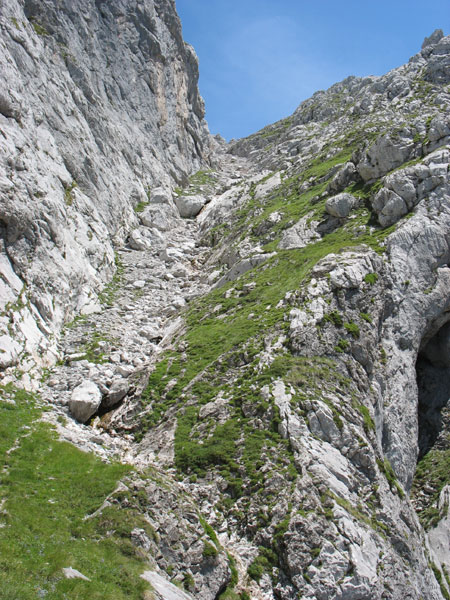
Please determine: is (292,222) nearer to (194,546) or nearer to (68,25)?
(194,546)

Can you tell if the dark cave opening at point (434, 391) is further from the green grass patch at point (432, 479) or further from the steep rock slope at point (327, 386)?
the green grass patch at point (432, 479)

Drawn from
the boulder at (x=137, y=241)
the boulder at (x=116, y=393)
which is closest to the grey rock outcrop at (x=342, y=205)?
the boulder at (x=137, y=241)

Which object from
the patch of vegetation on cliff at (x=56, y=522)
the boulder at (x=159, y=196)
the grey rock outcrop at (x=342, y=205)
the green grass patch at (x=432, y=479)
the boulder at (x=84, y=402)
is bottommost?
the patch of vegetation on cliff at (x=56, y=522)

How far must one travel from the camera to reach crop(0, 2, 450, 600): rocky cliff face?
14.8 m

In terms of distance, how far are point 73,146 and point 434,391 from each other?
133 feet

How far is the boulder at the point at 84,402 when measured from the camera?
2162cm

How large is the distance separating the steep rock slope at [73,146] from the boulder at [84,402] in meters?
3.66

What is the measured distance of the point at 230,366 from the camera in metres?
25.5

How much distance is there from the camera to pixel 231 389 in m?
23.5

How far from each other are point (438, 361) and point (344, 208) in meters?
16.3

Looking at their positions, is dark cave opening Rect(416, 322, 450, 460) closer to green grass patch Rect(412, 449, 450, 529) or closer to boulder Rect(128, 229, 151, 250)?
green grass patch Rect(412, 449, 450, 529)

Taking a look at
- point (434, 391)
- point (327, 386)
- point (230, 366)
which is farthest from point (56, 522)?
point (434, 391)

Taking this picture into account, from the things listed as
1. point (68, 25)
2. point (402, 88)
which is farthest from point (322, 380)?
point (402, 88)

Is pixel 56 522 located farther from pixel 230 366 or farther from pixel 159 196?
pixel 159 196
